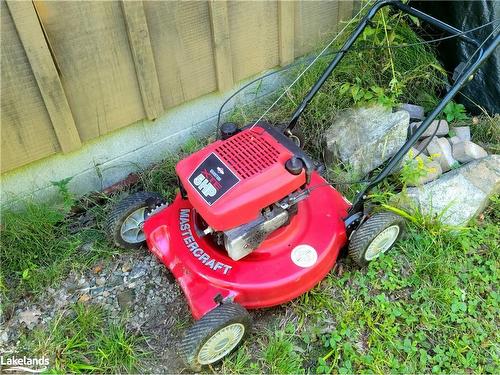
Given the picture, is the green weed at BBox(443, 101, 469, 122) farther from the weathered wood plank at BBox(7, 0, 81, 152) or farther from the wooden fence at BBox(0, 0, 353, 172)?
the weathered wood plank at BBox(7, 0, 81, 152)

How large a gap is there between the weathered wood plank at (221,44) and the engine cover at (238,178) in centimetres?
75

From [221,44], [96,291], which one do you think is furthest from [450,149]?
[96,291]

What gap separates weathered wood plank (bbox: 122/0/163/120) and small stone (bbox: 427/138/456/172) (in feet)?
4.38

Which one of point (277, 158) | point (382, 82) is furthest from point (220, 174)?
point (382, 82)

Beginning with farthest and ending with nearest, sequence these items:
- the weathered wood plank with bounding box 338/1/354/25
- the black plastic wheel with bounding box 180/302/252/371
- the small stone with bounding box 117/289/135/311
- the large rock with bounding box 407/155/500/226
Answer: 1. the weathered wood plank with bounding box 338/1/354/25
2. the large rock with bounding box 407/155/500/226
3. the small stone with bounding box 117/289/135/311
4. the black plastic wheel with bounding box 180/302/252/371

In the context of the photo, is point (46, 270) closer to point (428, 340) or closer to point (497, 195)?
point (428, 340)

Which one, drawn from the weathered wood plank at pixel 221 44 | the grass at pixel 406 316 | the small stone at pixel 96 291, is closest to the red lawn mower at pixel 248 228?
the grass at pixel 406 316

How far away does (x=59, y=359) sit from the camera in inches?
73.0

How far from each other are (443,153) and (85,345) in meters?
1.82

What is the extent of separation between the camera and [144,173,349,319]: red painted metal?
1.86 meters

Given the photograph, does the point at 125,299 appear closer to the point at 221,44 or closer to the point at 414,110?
the point at 221,44

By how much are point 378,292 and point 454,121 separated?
1.16m

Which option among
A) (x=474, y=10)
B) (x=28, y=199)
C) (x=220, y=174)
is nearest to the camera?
(x=220, y=174)

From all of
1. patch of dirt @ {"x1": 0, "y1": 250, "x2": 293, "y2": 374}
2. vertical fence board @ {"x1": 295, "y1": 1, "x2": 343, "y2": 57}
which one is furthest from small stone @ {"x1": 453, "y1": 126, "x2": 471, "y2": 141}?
patch of dirt @ {"x1": 0, "y1": 250, "x2": 293, "y2": 374}
